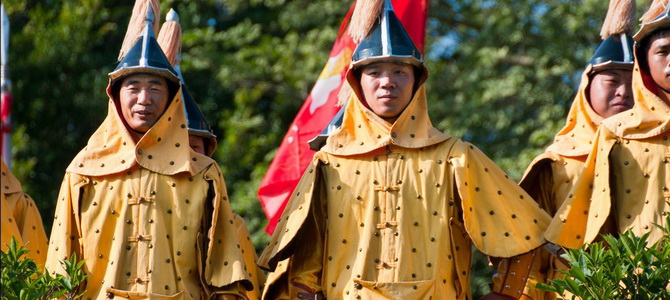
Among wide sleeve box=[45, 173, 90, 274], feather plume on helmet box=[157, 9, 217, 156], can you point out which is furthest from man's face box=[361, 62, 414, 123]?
feather plume on helmet box=[157, 9, 217, 156]

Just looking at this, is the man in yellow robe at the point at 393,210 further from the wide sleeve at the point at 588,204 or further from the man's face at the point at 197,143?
the man's face at the point at 197,143

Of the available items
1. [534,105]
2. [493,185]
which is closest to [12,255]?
[493,185]

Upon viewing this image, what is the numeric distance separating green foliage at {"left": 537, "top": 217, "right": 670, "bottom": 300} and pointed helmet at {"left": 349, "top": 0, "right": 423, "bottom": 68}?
5.52ft

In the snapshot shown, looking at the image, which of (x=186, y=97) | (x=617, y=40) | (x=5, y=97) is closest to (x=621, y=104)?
(x=617, y=40)

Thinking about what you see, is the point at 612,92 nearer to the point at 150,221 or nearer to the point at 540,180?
the point at 540,180

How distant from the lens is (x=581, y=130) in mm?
8625

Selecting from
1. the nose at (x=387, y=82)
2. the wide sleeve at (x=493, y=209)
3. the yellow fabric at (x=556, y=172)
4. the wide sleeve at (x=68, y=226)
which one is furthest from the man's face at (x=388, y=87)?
the wide sleeve at (x=68, y=226)

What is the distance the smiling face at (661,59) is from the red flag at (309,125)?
3.18 meters

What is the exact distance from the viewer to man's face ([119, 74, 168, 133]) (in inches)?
306

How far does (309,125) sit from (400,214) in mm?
3515

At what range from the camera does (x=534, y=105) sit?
15.4 metres

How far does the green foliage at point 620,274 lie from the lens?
6363mm

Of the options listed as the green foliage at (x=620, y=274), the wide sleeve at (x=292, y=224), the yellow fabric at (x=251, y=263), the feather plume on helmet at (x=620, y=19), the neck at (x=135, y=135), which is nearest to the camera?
the green foliage at (x=620, y=274)

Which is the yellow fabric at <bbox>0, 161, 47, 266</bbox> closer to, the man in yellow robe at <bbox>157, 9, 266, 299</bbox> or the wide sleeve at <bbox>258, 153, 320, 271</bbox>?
the man in yellow robe at <bbox>157, 9, 266, 299</bbox>
